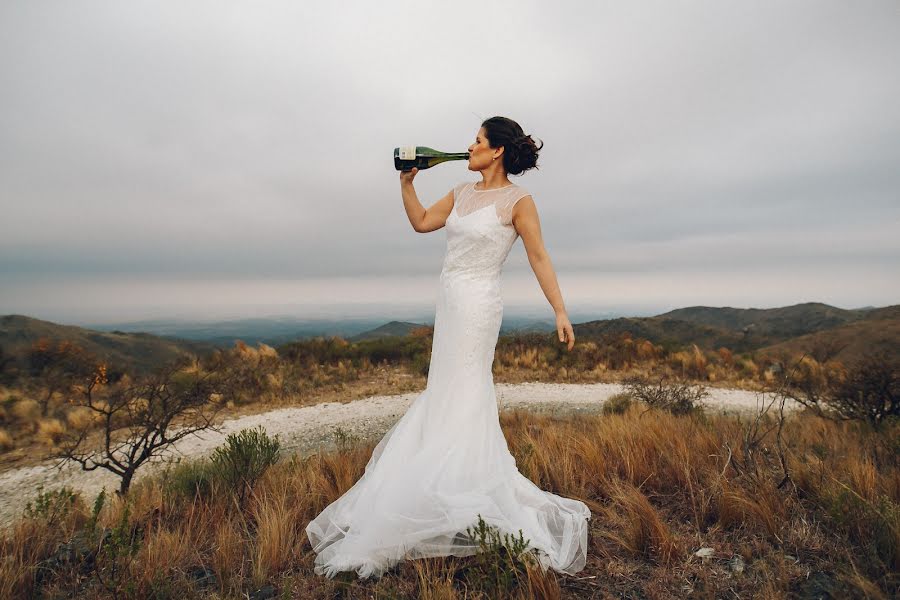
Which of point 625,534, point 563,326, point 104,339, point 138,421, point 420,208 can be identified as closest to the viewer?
point 625,534

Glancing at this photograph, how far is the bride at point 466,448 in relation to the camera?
236 cm

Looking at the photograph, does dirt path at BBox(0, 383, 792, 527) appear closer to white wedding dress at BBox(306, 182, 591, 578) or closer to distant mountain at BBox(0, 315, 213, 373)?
white wedding dress at BBox(306, 182, 591, 578)

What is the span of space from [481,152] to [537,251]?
0.88 metres

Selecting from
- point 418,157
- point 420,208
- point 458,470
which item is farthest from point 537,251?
point 458,470

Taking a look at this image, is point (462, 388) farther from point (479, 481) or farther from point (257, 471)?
point (257, 471)

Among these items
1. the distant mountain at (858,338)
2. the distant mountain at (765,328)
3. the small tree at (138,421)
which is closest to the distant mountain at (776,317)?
the distant mountain at (765,328)

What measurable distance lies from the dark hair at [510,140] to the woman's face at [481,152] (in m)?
0.03

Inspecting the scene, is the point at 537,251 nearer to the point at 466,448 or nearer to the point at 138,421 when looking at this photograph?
the point at 466,448

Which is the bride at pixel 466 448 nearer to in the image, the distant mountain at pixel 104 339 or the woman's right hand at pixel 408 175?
the woman's right hand at pixel 408 175

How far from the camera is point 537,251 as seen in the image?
2914 millimetres

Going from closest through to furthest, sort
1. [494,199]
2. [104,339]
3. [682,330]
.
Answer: [494,199]
[104,339]
[682,330]

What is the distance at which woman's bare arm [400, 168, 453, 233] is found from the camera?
341 centimetres

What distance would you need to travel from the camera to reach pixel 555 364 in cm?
1341

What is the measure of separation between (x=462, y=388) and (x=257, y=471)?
7.07 ft
